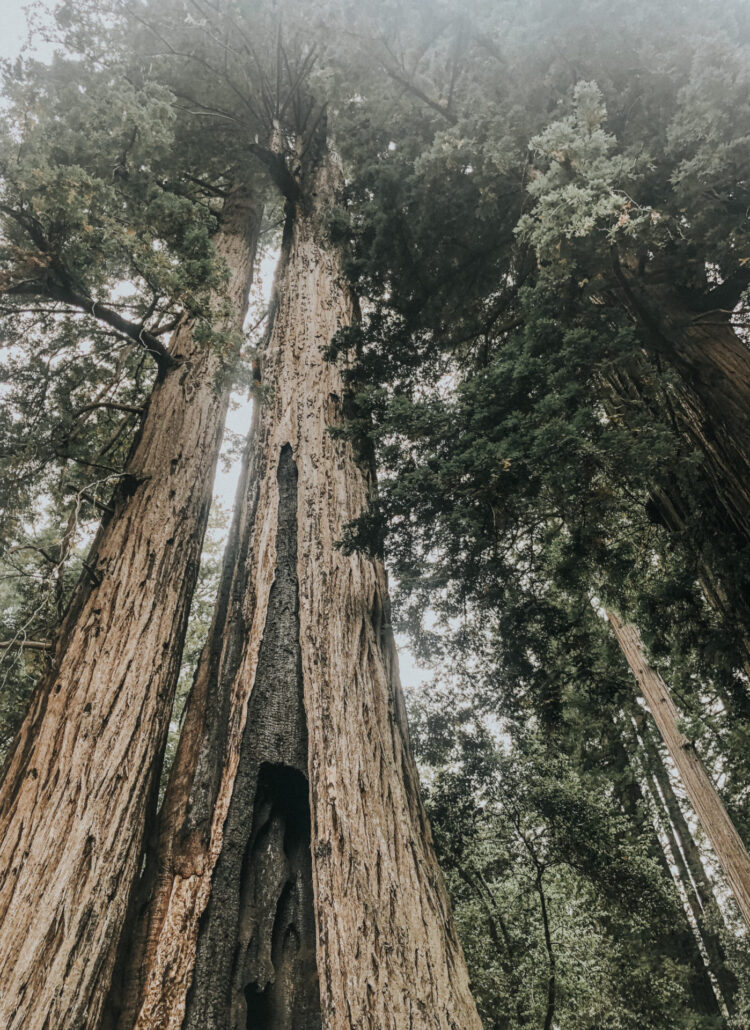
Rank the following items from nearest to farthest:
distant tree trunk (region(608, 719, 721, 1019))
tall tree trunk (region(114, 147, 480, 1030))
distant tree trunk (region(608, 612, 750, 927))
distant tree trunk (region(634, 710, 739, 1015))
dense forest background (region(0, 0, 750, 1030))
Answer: tall tree trunk (region(114, 147, 480, 1030)) → dense forest background (region(0, 0, 750, 1030)) → distant tree trunk (region(608, 612, 750, 927)) → distant tree trunk (region(608, 719, 721, 1019)) → distant tree trunk (region(634, 710, 739, 1015))

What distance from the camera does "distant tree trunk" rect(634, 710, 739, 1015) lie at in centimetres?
1322

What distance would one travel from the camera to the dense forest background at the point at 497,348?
3.30 metres

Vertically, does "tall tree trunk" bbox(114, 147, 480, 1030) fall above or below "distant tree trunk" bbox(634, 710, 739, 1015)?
below

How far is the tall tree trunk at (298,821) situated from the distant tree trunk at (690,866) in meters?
11.4

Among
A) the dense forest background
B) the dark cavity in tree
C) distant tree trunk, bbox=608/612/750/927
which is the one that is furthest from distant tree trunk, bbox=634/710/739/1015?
the dark cavity in tree

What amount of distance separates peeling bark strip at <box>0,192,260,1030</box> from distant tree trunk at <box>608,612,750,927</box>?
5.03 m

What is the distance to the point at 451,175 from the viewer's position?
431 cm

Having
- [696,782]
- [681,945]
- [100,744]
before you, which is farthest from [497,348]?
[681,945]

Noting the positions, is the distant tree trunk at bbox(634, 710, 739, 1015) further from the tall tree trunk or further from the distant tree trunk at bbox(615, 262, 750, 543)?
the tall tree trunk

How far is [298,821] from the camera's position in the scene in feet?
9.96

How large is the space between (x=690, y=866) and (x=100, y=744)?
1760cm

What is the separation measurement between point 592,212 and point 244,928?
403 cm

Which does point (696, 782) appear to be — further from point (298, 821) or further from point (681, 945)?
point (298, 821)

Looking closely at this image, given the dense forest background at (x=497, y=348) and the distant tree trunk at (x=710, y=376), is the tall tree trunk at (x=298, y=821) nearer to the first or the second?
the dense forest background at (x=497, y=348)
